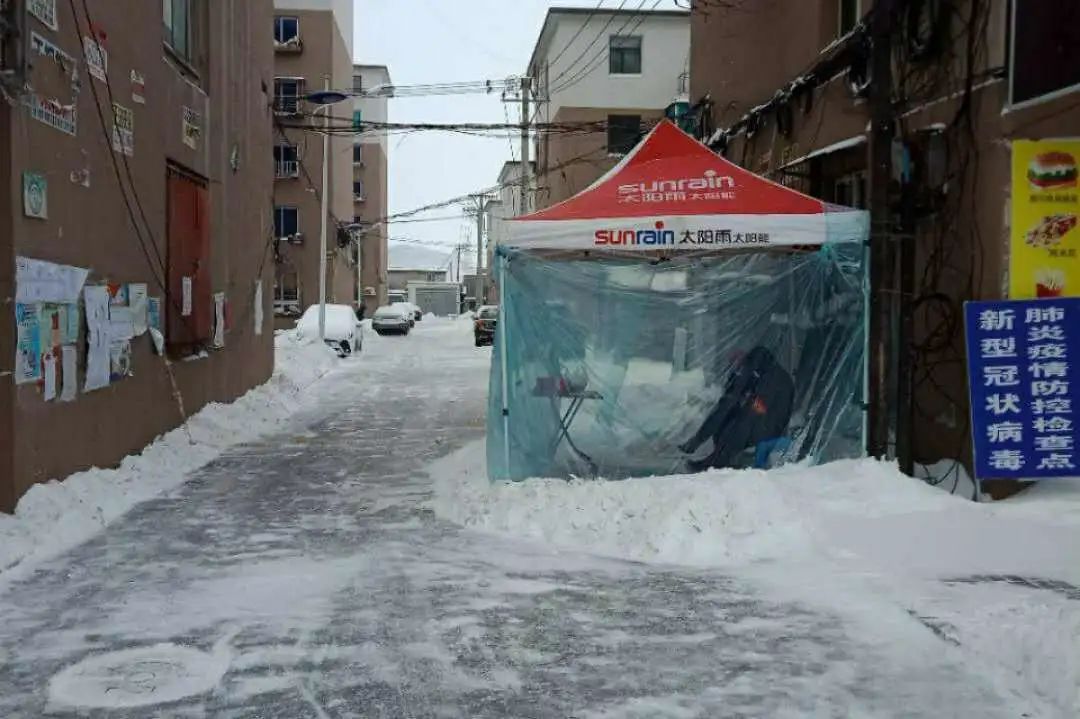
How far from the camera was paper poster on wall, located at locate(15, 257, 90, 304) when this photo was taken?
7.27 metres

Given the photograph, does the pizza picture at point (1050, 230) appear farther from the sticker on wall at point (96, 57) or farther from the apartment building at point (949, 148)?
the sticker on wall at point (96, 57)

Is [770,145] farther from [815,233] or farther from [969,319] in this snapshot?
[969,319]

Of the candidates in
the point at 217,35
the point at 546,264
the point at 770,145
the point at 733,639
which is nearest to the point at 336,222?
the point at 217,35

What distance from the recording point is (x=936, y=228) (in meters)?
8.31

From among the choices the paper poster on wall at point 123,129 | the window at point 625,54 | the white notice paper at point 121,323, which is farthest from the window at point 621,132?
the white notice paper at point 121,323

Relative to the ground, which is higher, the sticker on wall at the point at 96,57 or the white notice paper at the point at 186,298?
the sticker on wall at the point at 96,57

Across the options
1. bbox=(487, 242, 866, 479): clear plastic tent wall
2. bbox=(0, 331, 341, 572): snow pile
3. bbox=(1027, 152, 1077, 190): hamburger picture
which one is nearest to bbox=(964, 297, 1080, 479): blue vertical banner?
bbox=(1027, 152, 1077, 190): hamburger picture

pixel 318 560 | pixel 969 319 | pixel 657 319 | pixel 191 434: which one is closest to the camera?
pixel 318 560

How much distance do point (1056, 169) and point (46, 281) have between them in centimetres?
776

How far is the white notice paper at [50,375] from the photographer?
7902 millimetres

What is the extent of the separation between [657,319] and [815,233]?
1549 mm

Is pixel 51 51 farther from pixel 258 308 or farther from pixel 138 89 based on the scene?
pixel 258 308

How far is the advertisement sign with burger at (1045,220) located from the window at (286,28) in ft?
124

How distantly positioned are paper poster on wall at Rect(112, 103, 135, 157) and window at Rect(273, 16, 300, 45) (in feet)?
109
